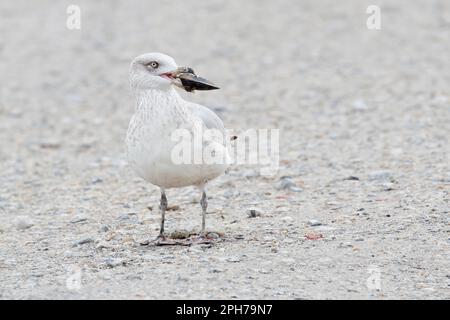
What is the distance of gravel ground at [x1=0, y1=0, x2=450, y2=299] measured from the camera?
664 centimetres

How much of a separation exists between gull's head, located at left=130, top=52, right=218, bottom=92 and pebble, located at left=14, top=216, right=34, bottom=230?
7.08 ft

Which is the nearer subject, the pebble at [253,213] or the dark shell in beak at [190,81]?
the dark shell in beak at [190,81]

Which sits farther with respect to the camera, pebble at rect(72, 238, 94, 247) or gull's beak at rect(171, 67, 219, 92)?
pebble at rect(72, 238, 94, 247)

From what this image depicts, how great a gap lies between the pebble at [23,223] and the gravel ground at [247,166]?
0.08 feet

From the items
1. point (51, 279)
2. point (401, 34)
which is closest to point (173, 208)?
point (51, 279)

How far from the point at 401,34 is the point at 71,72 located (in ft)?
19.8

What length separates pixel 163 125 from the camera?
6992mm

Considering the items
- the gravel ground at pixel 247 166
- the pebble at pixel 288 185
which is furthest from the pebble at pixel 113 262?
the pebble at pixel 288 185

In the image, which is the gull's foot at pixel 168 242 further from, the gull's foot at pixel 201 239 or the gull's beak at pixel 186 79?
the gull's beak at pixel 186 79

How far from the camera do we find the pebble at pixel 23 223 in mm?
8680

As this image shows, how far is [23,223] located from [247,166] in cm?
292

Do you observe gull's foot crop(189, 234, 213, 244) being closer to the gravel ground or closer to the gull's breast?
the gravel ground

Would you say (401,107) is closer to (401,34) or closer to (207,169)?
(401,34)

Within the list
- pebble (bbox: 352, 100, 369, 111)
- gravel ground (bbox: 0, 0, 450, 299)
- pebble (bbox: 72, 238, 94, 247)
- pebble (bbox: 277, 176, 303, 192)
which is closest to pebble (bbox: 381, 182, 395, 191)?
gravel ground (bbox: 0, 0, 450, 299)
